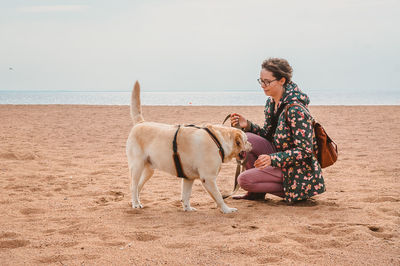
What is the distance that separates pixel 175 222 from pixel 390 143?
7524mm

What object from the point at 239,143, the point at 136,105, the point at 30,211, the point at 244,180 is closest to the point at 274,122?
the point at 239,143

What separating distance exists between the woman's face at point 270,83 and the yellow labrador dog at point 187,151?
0.61 m

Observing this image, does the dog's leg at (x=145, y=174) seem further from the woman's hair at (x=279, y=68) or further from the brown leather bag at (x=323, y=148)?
the brown leather bag at (x=323, y=148)

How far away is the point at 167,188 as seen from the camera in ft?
18.5

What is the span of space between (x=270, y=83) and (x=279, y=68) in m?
0.20

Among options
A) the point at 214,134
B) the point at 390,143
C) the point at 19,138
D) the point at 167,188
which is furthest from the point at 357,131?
the point at 19,138

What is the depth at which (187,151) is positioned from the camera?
4160 millimetres

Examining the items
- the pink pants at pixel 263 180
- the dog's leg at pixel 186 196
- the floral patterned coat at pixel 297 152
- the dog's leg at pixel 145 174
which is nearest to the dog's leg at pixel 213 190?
the dog's leg at pixel 186 196

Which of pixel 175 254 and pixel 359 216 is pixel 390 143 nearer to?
pixel 359 216

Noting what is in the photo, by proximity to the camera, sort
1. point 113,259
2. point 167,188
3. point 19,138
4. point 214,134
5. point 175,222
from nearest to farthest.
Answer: point 113,259, point 175,222, point 214,134, point 167,188, point 19,138

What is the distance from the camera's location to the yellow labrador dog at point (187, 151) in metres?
4.12

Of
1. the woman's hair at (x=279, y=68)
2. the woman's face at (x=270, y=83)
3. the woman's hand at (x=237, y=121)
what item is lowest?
the woman's hand at (x=237, y=121)

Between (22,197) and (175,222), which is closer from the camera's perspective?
(175,222)

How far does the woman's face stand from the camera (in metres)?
4.38
